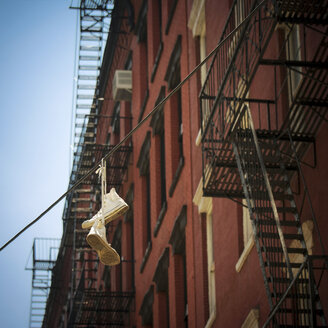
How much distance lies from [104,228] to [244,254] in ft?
18.2

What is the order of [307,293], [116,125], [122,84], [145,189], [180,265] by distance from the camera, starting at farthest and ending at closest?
[116,125], [122,84], [145,189], [180,265], [307,293]

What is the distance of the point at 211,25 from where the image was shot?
71.8 feet

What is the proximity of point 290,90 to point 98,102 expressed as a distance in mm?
24491

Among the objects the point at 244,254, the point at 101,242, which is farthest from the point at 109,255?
the point at 244,254

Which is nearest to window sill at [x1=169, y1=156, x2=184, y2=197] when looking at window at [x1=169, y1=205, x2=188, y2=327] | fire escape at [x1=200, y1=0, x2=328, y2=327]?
window at [x1=169, y1=205, x2=188, y2=327]

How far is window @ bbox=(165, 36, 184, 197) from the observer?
83.9 feet

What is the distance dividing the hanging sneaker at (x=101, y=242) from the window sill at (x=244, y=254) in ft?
16.2

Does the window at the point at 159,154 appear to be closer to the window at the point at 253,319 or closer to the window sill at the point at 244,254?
the window sill at the point at 244,254

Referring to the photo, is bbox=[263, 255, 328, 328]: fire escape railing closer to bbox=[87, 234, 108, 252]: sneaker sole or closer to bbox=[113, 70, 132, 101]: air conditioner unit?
bbox=[87, 234, 108, 252]: sneaker sole

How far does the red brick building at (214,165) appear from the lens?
1495 cm

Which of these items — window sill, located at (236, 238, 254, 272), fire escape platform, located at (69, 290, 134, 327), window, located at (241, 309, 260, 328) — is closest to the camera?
window, located at (241, 309, 260, 328)

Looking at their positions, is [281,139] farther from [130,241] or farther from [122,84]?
[122,84]

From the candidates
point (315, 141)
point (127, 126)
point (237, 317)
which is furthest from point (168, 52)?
point (315, 141)

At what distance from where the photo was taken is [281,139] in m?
15.9
